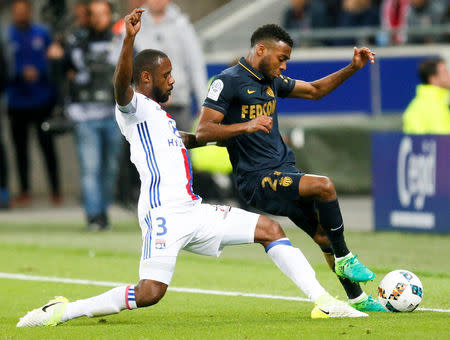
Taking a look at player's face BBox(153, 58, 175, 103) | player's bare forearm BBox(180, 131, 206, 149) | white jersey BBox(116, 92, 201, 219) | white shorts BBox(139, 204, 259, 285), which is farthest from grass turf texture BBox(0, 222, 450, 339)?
player's face BBox(153, 58, 175, 103)

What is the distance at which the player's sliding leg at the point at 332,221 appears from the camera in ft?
23.2

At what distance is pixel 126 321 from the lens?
23.6ft

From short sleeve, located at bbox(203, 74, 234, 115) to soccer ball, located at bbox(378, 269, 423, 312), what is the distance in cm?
161

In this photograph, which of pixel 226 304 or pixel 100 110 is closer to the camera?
pixel 226 304

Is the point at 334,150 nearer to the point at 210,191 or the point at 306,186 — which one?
the point at 210,191

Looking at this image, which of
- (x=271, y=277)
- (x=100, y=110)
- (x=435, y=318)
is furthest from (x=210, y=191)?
(x=435, y=318)

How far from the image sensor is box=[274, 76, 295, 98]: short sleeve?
7.65 meters

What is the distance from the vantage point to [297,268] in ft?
22.3

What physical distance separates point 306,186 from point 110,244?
17.6 ft

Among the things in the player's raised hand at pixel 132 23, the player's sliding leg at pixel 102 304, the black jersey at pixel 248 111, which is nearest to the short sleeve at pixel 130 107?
the player's raised hand at pixel 132 23

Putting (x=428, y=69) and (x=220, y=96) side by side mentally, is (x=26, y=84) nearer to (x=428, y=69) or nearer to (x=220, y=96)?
(x=428, y=69)

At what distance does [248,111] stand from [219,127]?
0.44m

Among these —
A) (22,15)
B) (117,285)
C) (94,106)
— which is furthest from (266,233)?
→ (22,15)

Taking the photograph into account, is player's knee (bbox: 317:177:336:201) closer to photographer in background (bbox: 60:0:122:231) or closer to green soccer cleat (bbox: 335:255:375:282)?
green soccer cleat (bbox: 335:255:375:282)
